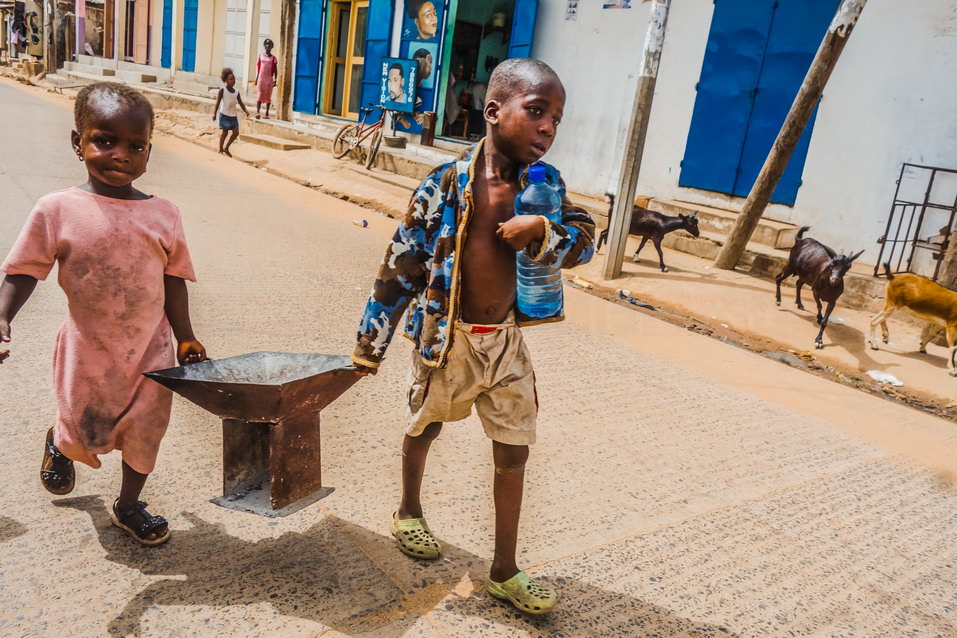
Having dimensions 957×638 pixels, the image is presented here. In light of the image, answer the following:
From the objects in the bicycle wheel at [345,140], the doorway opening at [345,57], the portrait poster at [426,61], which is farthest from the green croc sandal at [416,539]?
the doorway opening at [345,57]

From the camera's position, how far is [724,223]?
931cm

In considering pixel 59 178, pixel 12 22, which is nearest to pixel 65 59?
pixel 12 22

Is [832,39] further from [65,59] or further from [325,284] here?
[65,59]

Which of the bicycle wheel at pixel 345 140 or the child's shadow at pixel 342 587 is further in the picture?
the bicycle wheel at pixel 345 140

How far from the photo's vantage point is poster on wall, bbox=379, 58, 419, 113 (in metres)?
14.1

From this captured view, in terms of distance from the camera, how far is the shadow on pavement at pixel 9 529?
2301 mm

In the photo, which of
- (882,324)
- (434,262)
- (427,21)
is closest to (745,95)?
(882,324)

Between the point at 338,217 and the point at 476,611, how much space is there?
7396 mm

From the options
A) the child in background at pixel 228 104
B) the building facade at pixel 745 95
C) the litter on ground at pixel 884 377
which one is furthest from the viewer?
the child in background at pixel 228 104

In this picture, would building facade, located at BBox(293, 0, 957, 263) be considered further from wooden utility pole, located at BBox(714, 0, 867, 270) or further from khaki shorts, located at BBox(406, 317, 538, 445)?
khaki shorts, located at BBox(406, 317, 538, 445)

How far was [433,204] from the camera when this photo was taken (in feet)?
7.15

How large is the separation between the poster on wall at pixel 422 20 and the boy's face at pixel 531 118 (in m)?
12.6

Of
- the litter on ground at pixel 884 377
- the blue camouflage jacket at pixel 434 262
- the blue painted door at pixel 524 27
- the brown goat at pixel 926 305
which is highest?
the blue painted door at pixel 524 27

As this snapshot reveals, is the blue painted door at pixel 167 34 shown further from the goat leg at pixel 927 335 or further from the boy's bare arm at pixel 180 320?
the boy's bare arm at pixel 180 320
